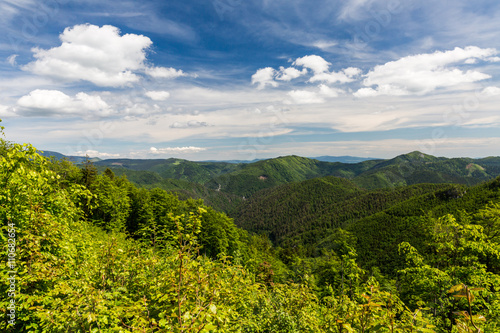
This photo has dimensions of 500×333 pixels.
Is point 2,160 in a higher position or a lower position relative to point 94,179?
higher

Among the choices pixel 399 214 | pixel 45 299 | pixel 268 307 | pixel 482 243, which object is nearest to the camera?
pixel 45 299

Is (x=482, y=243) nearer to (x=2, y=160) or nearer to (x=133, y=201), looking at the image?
(x=2, y=160)

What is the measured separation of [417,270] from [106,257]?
18757mm

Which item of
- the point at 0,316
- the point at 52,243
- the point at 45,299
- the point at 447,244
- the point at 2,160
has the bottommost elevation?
the point at 447,244

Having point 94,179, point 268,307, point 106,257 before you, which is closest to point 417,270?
point 268,307

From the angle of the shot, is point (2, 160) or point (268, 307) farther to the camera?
point (268, 307)

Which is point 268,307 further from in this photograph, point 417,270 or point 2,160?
point 417,270

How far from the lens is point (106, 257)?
23.7 feet

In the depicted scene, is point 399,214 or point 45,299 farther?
point 399,214

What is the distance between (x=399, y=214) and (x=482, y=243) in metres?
202

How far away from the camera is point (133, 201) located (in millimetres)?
49406

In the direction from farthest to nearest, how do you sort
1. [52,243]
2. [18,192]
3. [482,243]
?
1. [482,243]
2. [52,243]
3. [18,192]

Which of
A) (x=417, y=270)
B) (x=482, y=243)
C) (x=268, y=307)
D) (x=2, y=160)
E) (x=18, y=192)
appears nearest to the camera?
(x=2, y=160)

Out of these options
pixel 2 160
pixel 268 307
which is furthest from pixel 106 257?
pixel 268 307
